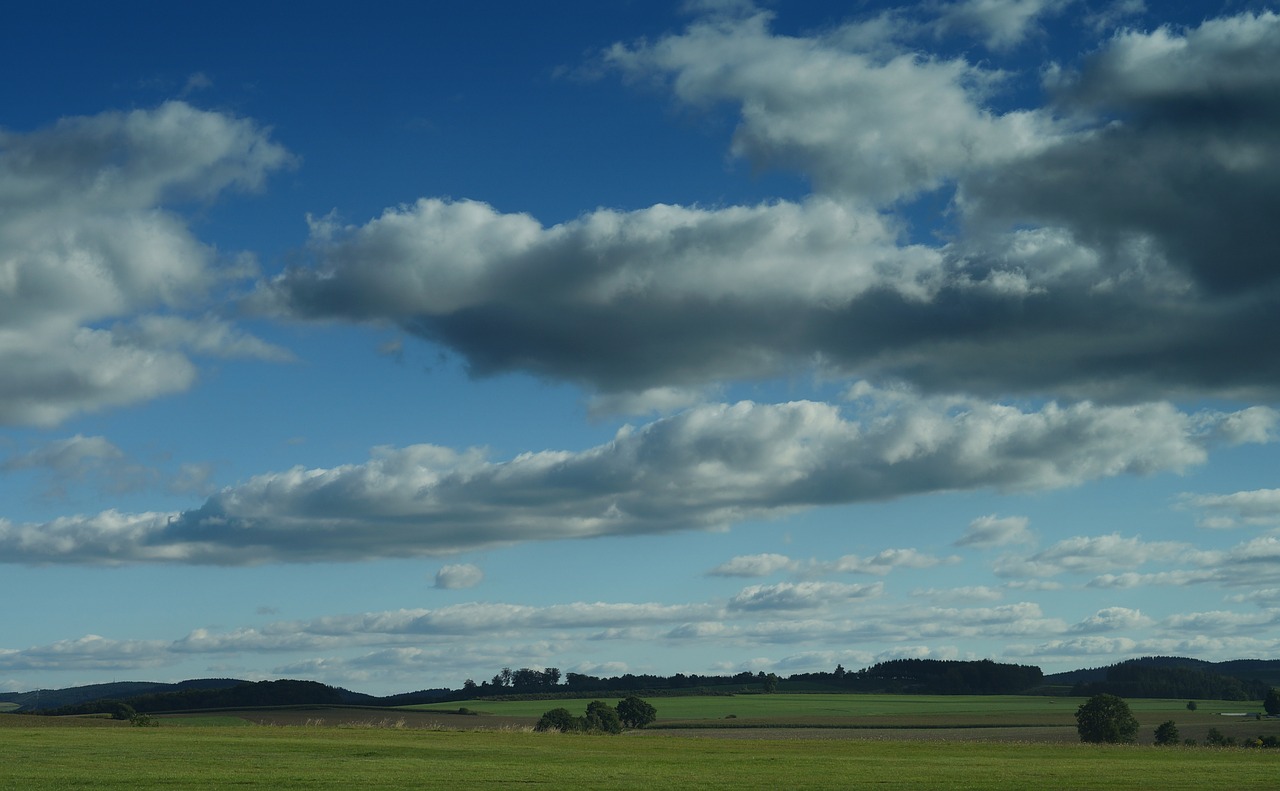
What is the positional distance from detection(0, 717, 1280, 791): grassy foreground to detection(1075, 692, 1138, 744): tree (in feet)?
159

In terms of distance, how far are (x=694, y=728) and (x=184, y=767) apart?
115m

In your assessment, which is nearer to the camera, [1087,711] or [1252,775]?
[1252,775]

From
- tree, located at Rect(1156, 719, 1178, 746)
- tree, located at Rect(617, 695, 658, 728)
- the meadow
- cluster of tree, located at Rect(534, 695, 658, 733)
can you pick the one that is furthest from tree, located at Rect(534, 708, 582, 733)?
tree, located at Rect(1156, 719, 1178, 746)

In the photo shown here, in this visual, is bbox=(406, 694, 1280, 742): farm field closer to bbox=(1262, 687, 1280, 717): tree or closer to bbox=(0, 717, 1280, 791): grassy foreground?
bbox=(1262, 687, 1280, 717): tree

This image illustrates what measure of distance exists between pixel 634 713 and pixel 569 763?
4285 inches

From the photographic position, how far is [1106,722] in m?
126

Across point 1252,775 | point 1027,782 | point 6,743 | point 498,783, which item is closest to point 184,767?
point 498,783

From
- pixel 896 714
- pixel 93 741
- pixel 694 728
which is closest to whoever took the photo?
pixel 93 741

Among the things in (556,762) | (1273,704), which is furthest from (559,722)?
(1273,704)

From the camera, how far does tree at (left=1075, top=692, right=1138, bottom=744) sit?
125 m

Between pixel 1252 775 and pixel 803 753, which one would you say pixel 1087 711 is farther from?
pixel 1252 775

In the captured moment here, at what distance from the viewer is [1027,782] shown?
152ft

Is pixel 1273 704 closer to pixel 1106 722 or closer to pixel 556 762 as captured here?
pixel 1106 722

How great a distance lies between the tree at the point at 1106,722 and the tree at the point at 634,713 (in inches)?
2272
